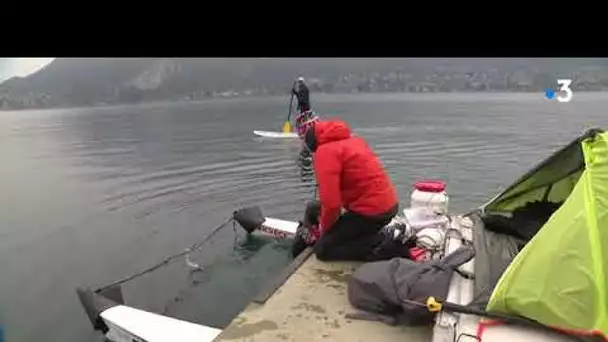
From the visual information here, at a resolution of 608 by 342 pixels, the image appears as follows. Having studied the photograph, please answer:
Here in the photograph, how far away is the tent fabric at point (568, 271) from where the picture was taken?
11.9 ft

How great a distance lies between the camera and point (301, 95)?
19.1 meters

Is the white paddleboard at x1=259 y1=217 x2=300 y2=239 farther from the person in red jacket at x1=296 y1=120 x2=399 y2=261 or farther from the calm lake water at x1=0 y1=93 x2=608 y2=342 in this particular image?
the person in red jacket at x1=296 y1=120 x2=399 y2=261

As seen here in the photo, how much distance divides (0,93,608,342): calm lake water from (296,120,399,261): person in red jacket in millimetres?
2135

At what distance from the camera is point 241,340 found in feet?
15.4

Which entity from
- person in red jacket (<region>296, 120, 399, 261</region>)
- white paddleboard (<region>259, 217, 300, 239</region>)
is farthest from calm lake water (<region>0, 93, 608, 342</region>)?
person in red jacket (<region>296, 120, 399, 261</region>)

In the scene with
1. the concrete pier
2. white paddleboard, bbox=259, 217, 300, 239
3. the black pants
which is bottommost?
white paddleboard, bbox=259, 217, 300, 239

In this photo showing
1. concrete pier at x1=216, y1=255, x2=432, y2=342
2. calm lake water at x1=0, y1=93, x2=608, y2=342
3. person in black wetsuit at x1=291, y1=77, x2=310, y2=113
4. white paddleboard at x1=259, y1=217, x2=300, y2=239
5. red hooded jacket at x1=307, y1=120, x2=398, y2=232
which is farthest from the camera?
person in black wetsuit at x1=291, y1=77, x2=310, y2=113

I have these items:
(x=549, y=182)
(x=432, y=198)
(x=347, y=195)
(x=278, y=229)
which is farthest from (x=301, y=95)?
(x=549, y=182)

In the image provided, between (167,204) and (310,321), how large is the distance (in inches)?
423

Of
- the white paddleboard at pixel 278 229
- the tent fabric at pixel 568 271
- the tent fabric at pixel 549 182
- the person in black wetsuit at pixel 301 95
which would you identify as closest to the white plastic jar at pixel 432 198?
the tent fabric at pixel 549 182

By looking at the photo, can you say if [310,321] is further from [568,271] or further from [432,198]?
[432,198]

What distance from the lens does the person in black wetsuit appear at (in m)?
19.0

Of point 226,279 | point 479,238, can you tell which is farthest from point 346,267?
point 226,279
